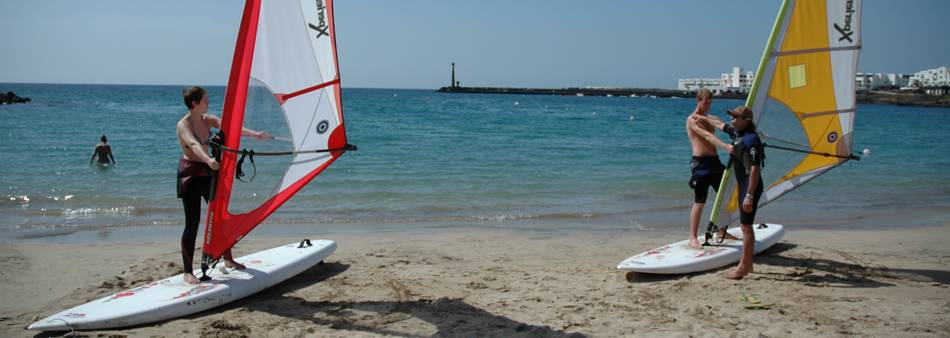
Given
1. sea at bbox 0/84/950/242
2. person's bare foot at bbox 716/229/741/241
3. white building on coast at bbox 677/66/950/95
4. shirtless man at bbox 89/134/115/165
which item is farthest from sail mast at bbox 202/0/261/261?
white building on coast at bbox 677/66/950/95

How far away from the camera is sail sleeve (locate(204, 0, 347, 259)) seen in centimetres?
440

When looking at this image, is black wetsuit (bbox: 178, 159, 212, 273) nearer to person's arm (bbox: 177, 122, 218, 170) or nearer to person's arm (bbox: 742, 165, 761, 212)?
person's arm (bbox: 177, 122, 218, 170)

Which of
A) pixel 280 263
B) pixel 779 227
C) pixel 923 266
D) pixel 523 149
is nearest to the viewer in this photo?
pixel 280 263

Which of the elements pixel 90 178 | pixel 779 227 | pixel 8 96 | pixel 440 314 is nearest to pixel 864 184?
pixel 779 227

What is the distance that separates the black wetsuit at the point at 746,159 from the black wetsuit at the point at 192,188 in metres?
3.64

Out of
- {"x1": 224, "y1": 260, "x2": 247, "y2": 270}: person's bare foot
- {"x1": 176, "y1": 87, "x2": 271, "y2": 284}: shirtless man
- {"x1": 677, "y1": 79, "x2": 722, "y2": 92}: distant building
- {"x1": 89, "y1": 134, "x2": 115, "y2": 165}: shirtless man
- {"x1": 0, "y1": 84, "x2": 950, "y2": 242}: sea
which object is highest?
{"x1": 677, "y1": 79, "x2": 722, "y2": 92}: distant building

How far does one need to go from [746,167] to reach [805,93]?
1.14 m

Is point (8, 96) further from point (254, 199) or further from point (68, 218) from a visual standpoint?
point (254, 199)

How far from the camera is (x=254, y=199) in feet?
15.3

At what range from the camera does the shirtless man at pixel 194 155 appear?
439 cm

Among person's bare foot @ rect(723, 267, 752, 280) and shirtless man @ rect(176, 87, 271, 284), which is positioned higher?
shirtless man @ rect(176, 87, 271, 284)

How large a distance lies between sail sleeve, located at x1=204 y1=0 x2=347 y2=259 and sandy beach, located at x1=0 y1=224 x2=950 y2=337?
2.18ft

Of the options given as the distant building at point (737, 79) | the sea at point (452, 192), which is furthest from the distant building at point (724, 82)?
the sea at point (452, 192)

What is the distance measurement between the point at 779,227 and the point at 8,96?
1904 inches
